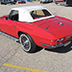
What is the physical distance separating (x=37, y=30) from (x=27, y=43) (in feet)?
2.23

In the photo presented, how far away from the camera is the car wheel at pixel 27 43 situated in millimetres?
3422

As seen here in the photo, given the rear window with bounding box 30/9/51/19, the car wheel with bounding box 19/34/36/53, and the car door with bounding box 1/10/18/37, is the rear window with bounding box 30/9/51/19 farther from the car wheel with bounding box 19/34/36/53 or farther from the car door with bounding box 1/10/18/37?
the car wheel with bounding box 19/34/36/53

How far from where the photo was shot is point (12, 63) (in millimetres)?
3252

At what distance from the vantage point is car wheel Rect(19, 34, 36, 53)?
11.2 ft

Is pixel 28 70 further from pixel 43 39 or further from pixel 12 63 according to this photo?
pixel 43 39

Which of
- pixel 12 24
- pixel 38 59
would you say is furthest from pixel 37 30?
pixel 12 24

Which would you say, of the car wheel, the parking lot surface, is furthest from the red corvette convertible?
the parking lot surface

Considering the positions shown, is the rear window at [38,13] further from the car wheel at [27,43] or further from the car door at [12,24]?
the car wheel at [27,43]

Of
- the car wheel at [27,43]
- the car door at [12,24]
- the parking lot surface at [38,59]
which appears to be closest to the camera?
the parking lot surface at [38,59]

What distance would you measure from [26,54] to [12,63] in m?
0.68

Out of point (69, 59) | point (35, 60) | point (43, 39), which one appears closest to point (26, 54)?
point (35, 60)

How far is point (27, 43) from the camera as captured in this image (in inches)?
143

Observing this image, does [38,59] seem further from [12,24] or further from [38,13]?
[38,13]

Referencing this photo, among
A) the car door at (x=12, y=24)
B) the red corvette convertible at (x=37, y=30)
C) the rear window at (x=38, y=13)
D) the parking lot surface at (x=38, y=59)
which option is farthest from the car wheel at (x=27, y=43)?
the rear window at (x=38, y=13)
